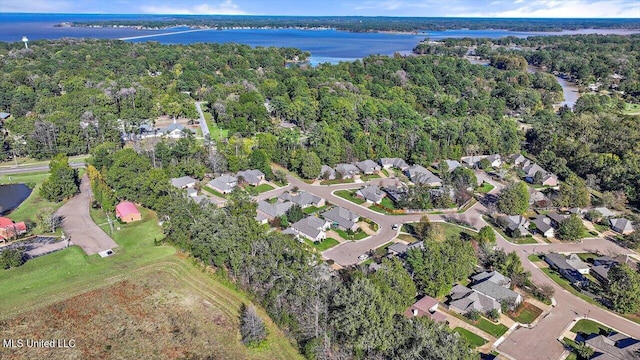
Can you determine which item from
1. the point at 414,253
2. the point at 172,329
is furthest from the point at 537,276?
the point at 172,329

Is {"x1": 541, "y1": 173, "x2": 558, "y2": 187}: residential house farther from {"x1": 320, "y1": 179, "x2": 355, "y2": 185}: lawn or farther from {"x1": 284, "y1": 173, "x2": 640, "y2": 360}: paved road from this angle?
{"x1": 320, "y1": 179, "x2": 355, "y2": 185}: lawn

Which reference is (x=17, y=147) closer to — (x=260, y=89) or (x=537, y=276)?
(x=260, y=89)

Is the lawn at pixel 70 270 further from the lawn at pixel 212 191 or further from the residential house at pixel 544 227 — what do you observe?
the residential house at pixel 544 227

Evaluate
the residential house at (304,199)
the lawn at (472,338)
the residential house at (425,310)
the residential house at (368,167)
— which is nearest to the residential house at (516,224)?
the residential house at (425,310)

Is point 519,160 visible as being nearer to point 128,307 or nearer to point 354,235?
point 354,235

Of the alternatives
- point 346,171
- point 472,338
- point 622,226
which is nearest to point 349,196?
point 346,171
